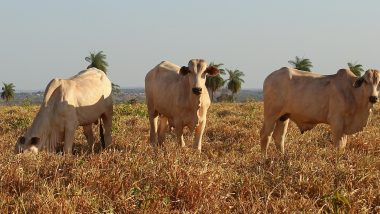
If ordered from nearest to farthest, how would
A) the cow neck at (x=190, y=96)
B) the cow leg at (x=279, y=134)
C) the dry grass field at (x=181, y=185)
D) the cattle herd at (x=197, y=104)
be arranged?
the dry grass field at (x=181, y=185) → the cattle herd at (x=197, y=104) → the cow neck at (x=190, y=96) → the cow leg at (x=279, y=134)

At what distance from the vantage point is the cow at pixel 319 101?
27.5 ft

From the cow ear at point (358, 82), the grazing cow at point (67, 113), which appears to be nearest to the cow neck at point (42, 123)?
the grazing cow at point (67, 113)

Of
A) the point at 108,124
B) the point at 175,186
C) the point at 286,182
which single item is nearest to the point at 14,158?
the point at 175,186

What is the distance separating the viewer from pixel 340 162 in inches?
214

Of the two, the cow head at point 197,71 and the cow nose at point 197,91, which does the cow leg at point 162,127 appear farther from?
the cow nose at point 197,91

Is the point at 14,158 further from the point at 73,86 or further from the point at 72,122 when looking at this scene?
the point at 73,86

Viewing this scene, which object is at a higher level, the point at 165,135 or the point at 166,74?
the point at 166,74

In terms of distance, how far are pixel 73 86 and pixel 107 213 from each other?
5483 millimetres

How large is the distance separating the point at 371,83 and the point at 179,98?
3.43 metres

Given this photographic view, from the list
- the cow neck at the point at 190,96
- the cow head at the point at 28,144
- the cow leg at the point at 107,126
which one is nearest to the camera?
the cow head at the point at 28,144

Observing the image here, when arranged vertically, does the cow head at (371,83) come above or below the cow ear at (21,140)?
above

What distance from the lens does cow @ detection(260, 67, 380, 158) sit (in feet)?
27.5

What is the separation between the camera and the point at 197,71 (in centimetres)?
832

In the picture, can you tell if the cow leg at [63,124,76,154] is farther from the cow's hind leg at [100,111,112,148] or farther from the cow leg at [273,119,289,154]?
the cow leg at [273,119,289,154]
